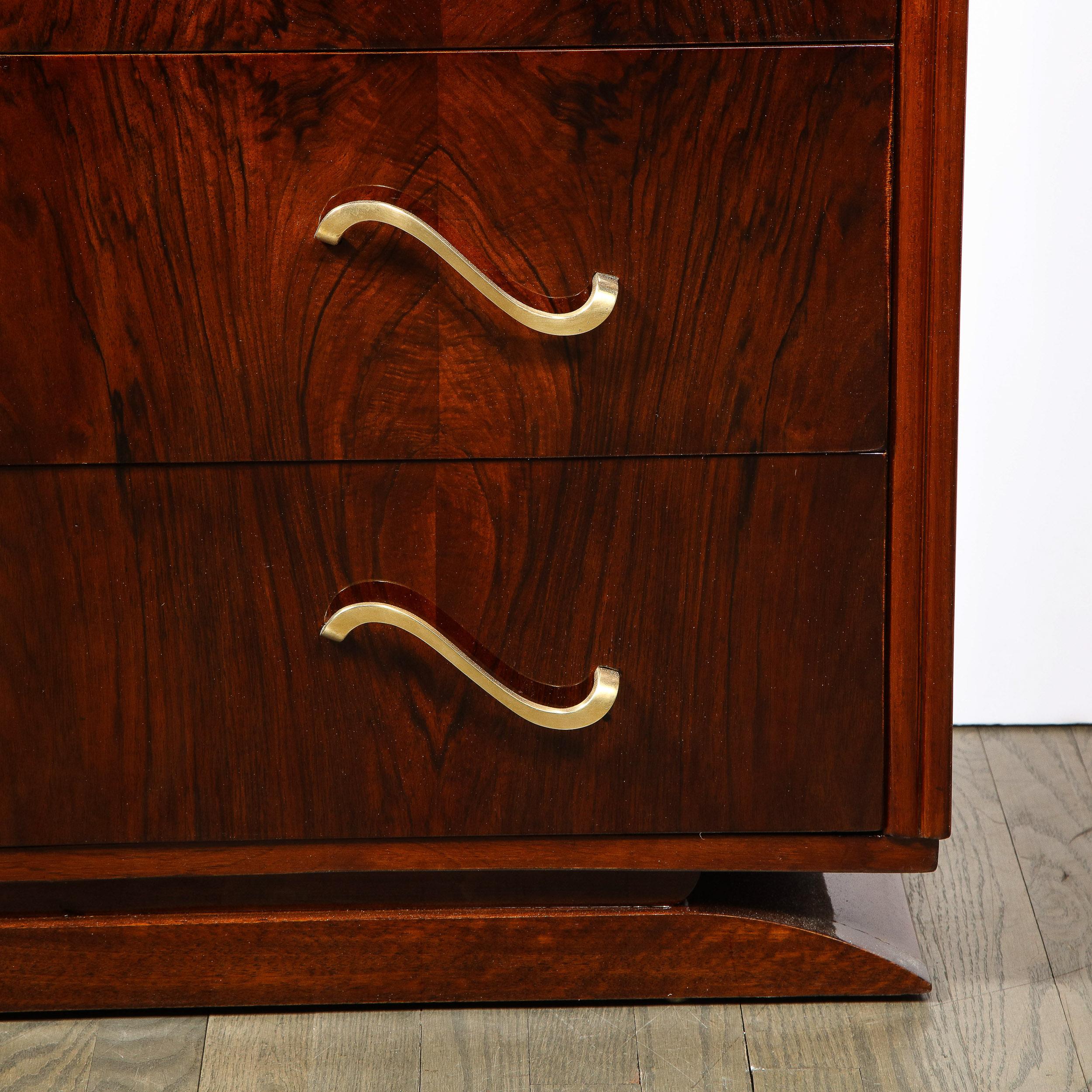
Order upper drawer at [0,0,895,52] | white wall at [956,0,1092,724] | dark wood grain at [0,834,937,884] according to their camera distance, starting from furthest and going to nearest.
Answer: white wall at [956,0,1092,724]
dark wood grain at [0,834,937,884]
upper drawer at [0,0,895,52]

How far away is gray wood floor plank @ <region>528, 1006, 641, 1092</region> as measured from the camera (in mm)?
645

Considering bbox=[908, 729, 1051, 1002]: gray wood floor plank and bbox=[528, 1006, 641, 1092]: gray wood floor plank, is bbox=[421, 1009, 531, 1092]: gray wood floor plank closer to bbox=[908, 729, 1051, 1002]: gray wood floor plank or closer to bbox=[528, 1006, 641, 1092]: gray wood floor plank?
bbox=[528, 1006, 641, 1092]: gray wood floor plank

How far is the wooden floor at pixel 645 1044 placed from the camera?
0.64 metres

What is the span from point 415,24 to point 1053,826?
64cm

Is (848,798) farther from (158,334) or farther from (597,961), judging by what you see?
(158,334)

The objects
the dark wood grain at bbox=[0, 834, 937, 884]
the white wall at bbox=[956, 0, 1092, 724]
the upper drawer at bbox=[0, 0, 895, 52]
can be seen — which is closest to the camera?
the upper drawer at bbox=[0, 0, 895, 52]

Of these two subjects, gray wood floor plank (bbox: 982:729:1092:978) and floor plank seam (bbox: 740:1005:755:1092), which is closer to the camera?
floor plank seam (bbox: 740:1005:755:1092)

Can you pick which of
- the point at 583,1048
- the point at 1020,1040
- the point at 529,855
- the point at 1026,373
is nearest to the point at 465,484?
the point at 529,855

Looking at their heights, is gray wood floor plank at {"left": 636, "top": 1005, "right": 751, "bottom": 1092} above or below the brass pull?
below

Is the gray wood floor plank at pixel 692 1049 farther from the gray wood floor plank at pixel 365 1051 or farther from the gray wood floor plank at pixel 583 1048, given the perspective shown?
the gray wood floor plank at pixel 365 1051

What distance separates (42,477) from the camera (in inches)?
23.8

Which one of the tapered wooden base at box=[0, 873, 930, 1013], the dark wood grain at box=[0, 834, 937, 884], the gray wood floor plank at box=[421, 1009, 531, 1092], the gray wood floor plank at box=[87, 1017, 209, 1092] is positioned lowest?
the gray wood floor plank at box=[421, 1009, 531, 1092]

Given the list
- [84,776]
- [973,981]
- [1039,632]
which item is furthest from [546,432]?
[1039,632]

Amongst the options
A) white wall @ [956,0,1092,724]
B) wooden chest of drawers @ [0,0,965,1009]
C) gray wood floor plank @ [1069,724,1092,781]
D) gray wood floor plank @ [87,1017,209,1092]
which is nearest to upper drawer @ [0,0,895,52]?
wooden chest of drawers @ [0,0,965,1009]
